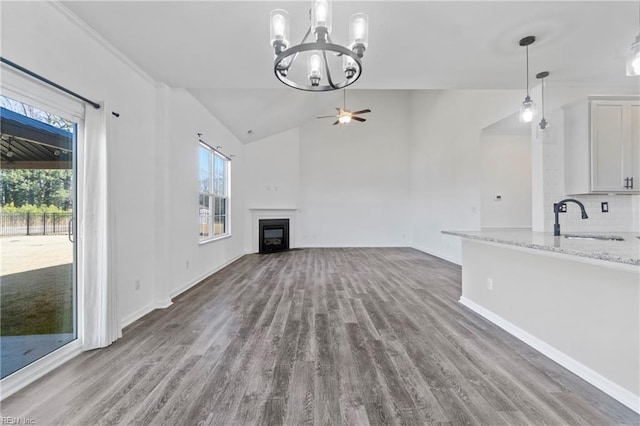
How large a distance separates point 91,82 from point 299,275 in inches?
153

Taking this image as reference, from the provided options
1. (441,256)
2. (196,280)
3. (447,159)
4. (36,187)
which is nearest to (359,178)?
(447,159)

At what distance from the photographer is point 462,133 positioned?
237 inches

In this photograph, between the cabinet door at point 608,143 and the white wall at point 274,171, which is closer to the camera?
the cabinet door at point 608,143

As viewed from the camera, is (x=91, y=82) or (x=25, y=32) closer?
(x=25, y=32)

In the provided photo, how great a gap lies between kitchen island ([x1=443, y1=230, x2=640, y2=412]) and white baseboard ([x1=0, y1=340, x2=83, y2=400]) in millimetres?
3650

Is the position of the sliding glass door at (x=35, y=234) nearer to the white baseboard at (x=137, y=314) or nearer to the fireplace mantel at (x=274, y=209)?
the white baseboard at (x=137, y=314)

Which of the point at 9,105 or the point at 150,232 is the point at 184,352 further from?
the point at 9,105

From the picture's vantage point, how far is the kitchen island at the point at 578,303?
66.7 inches

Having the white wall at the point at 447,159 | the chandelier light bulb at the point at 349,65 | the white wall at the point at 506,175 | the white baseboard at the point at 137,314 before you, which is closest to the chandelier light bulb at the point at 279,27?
the chandelier light bulb at the point at 349,65

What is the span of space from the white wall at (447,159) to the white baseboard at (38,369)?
6.11 meters

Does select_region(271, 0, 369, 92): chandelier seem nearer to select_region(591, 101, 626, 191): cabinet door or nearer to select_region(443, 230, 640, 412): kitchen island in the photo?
select_region(443, 230, 640, 412): kitchen island

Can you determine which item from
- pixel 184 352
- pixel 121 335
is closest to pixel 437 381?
pixel 184 352

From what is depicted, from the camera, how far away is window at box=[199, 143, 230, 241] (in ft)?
16.8

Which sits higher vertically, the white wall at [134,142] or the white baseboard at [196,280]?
A: the white wall at [134,142]
